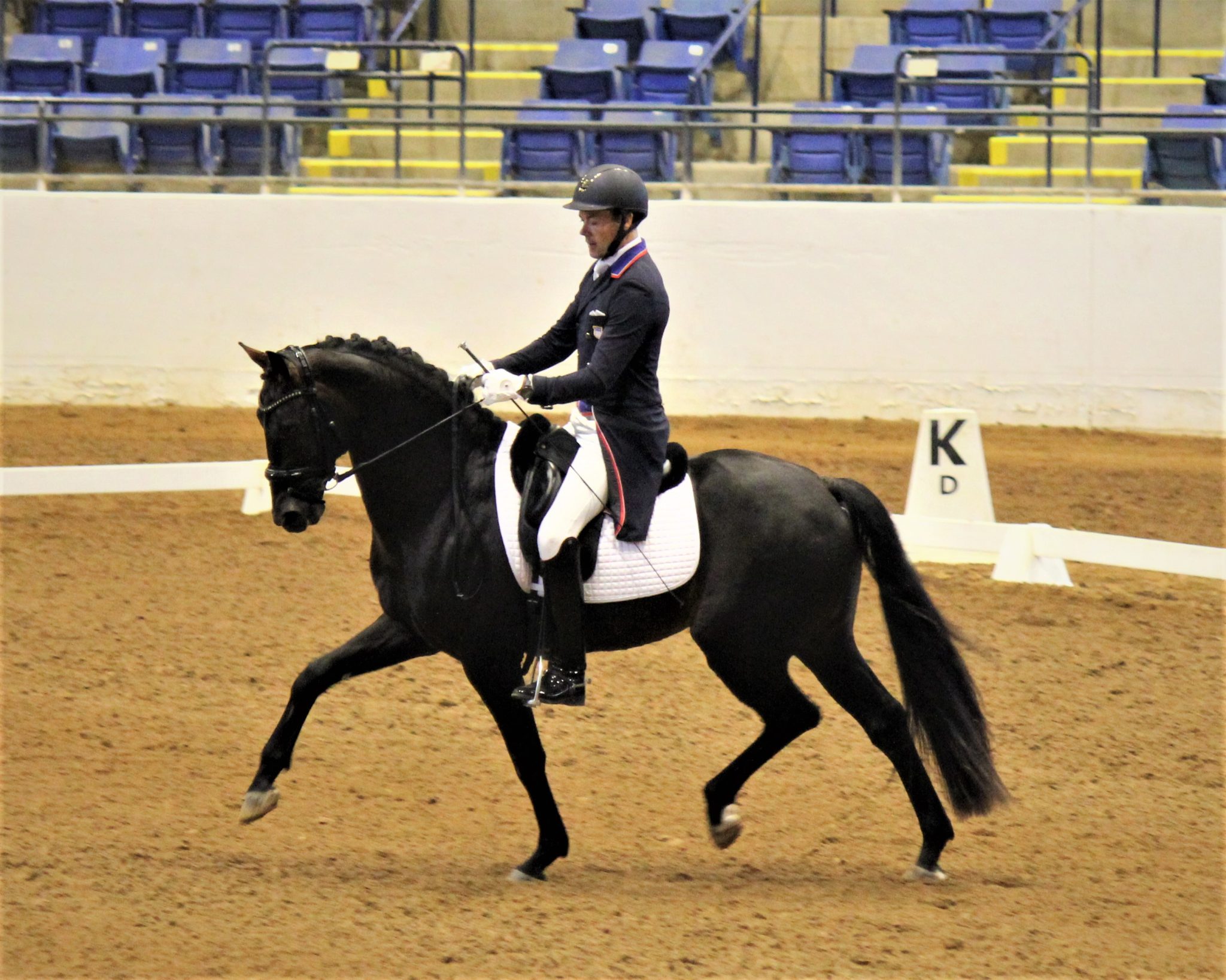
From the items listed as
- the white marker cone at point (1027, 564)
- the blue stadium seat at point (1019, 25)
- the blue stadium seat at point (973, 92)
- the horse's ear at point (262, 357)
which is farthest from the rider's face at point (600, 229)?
the blue stadium seat at point (1019, 25)

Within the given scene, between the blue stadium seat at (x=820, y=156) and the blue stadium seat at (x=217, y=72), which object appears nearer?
the blue stadium seat at (x=820, y=156)

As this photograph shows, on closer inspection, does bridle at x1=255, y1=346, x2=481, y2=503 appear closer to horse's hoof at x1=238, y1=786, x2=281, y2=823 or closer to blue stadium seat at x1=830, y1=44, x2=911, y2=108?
horse's hoof at x1=238, y1=786, x2=281, y2=823

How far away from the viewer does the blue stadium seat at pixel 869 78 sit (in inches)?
569

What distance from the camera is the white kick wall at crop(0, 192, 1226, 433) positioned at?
12.4 m

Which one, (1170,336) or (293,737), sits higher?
(1170,336)

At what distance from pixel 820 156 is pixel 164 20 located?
321 inches

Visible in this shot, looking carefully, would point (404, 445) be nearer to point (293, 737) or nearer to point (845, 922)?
point (293, 737)

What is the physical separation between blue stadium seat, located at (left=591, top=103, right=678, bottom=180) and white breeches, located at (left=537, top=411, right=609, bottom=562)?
887 centimetres

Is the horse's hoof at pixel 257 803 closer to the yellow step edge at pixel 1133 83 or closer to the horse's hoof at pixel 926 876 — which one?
the horse's hoof at pixel 926 876

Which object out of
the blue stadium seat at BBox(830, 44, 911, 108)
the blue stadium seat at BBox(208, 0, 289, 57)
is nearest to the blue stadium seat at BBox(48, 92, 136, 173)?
the blue stadium seat at BBox(208, 0, 289, 57)

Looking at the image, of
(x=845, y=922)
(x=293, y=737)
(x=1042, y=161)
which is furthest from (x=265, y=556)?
(x=1042, y=161)

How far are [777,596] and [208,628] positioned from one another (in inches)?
147

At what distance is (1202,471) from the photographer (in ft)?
37.2

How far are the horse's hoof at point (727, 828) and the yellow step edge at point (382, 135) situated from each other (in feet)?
37.2
